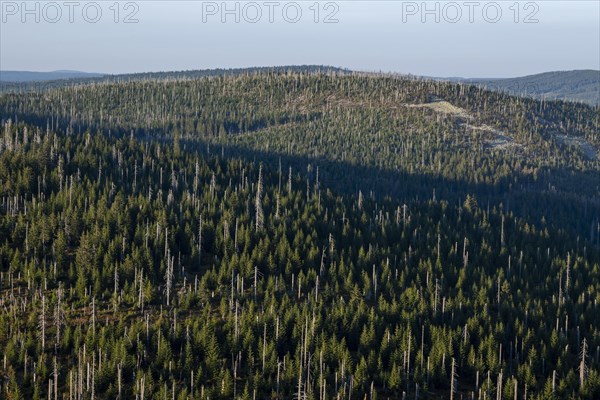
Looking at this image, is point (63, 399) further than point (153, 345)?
No

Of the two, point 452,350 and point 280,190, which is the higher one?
point 280,190

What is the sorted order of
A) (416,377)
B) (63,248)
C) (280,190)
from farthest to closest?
(280,190) → (63,248) → (416,377)

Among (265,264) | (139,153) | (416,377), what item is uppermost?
(139,153)

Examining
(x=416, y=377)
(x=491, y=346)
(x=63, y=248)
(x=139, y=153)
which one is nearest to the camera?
(x=416, y=377)

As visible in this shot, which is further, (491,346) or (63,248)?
(63,248)

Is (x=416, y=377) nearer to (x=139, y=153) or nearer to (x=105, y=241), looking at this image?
(x=105, y=241)

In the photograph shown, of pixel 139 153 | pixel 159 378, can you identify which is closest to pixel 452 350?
pixel 159 378

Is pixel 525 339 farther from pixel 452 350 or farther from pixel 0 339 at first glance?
pixel 0 339

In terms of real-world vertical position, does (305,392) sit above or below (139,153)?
below

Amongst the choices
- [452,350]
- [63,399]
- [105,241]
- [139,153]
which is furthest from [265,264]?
[139,153]
